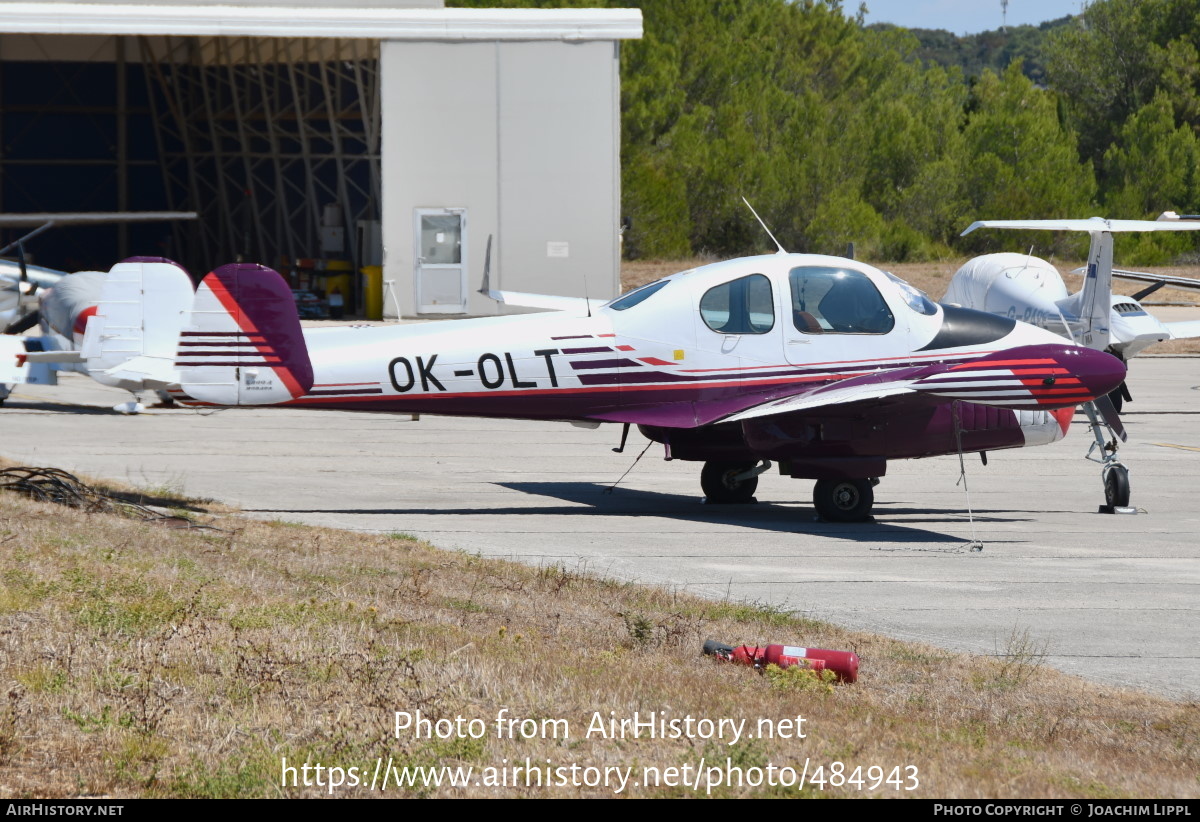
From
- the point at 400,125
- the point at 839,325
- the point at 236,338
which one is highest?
the point at 400,125

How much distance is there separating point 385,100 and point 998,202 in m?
26.4

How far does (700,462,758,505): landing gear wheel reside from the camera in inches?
572

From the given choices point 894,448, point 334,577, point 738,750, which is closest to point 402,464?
point 894,448

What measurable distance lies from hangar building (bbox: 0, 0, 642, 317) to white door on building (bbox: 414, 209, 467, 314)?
0.04 metres

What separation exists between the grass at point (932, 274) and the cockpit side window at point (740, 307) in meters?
29.3

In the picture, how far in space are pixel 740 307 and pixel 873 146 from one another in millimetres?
42041

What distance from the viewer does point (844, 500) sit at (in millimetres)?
13516

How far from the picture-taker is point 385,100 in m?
34.4

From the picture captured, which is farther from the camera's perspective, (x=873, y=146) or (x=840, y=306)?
(x=873, y=146)

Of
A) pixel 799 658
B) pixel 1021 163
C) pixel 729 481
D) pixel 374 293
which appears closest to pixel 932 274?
pixel 1021 163

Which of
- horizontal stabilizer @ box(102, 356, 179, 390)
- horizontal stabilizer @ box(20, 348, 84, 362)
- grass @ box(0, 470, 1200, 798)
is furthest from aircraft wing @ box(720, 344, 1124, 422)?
horizontal stabilizer @ box(20, 348, 84, 362)

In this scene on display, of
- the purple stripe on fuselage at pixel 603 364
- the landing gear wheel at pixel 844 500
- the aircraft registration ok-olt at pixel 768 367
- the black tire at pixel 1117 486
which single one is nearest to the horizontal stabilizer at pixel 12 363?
the aircraft registration ok-olt at pixel 768 367

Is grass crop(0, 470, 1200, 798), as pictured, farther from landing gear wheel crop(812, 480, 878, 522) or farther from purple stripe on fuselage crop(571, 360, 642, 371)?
landing gear wheel crop(812, 480, 878, 522)

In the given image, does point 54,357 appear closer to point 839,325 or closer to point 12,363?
point 12,363
